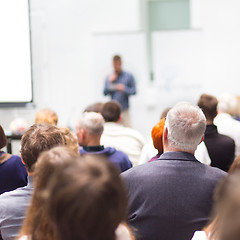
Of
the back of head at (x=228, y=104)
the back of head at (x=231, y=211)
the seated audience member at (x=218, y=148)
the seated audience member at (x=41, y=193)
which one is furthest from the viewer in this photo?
the back of head at (x=228, y=104)

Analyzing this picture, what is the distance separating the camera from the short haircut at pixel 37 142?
215 cm

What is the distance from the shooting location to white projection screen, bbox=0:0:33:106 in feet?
21.9

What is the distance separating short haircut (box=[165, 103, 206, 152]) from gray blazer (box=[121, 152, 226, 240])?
6.9 inches

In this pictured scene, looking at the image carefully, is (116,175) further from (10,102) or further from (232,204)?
(10,102)

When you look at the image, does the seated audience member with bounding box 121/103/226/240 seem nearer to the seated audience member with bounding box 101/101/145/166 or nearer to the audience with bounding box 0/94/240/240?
the audience with bounding box 0/94/240/240

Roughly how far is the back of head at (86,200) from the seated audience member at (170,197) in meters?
1.17

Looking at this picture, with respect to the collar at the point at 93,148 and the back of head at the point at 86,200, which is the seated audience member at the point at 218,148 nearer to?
the collar at the point at 93,148

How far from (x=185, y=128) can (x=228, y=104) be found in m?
2.59

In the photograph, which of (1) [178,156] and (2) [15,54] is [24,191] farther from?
(2) [15,54]

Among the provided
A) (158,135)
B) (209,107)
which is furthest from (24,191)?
(209,107)

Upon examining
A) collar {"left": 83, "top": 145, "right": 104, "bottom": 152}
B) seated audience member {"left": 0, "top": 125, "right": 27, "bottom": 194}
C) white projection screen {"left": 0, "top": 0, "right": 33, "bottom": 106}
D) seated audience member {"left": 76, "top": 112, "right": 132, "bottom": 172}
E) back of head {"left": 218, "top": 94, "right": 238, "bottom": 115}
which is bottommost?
seated audience member {"left": 0, "top": 125, "right": 27, "bottom": 194}

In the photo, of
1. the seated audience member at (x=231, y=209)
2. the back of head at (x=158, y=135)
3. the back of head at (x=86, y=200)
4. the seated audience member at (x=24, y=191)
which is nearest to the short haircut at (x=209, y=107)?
the back of head at (x=158, y=135)

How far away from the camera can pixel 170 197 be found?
2.12m

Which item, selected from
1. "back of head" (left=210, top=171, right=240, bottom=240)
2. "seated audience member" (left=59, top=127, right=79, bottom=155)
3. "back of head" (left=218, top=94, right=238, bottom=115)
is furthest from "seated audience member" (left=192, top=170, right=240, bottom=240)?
"back of head" (left=218, top=94, right=238, bottom=115)
